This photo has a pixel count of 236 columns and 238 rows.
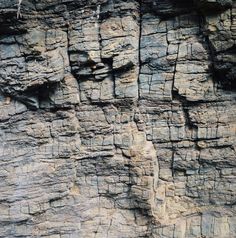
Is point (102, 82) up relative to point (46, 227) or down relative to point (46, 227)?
up

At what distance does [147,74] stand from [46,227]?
8.22 feet

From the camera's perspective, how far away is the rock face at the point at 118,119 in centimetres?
551

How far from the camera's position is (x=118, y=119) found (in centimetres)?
591

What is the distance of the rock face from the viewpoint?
5.51 metres

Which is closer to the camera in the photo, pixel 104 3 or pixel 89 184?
pixel 104 3

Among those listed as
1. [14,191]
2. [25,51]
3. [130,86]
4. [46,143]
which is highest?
[25,51]

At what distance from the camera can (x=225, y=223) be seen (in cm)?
609

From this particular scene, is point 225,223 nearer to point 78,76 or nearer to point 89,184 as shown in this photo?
point 89,184

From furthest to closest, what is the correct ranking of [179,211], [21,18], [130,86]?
[179,211] → [130,86] → [21,18]

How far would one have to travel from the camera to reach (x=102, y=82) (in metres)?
5.82

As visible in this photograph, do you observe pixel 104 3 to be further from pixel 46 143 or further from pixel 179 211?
pixel 179 211

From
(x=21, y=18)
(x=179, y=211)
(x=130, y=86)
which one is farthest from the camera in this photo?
(x=179, y=211)

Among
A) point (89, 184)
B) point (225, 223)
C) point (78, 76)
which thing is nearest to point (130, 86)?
point (78, 76)

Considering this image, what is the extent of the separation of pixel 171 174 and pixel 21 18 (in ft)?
9.53
